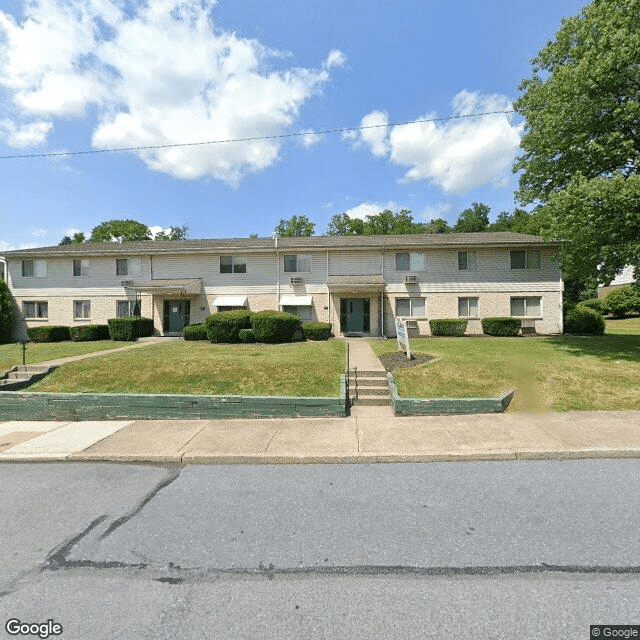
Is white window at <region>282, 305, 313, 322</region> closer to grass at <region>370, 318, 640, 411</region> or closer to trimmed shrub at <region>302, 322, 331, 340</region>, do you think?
trimmed shrub at <region>302, 322, 331, 340</region>

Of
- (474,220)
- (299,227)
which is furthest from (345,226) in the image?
(474,220)

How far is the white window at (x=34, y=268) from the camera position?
22.1 metres

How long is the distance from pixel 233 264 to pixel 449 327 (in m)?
13.9

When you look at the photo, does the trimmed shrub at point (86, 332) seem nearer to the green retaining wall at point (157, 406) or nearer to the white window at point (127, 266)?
the white window at point (127, 266)

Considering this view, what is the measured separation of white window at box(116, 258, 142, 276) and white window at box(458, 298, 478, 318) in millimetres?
20855

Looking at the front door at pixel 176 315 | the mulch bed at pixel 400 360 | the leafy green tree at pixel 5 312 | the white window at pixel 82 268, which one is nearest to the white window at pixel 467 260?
the mulch bed at pixel 400 360

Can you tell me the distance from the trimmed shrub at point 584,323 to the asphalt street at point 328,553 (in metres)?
18.3

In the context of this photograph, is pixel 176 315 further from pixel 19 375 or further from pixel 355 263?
pixel 355 263

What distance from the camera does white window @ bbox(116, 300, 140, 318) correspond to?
70.4 ft

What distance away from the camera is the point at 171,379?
9.69m

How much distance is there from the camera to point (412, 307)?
20.4 m

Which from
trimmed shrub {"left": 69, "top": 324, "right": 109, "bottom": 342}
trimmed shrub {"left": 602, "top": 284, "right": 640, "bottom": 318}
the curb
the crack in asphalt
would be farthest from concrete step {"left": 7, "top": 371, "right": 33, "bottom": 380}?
trimmed shrub {"left": 602, "top": 284, "right": 640, "bottom": 318}

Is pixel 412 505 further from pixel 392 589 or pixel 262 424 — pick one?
pixel 262 424

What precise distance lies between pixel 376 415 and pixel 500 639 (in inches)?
204
